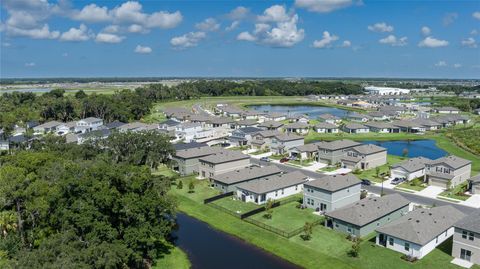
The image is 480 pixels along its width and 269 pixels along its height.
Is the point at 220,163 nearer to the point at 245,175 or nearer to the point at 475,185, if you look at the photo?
the point at 245,175

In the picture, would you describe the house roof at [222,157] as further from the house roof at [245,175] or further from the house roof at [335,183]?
the house roof at [335,183]

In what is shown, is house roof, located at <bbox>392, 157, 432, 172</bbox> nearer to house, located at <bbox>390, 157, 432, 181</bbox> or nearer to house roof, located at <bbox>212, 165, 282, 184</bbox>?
house, located at <bbox>390, 157, 432, 181</bbox>

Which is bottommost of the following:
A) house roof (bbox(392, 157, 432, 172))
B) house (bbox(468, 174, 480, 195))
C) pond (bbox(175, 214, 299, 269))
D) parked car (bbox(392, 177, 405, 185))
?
pond (bbox(175, 214, 299, 269))

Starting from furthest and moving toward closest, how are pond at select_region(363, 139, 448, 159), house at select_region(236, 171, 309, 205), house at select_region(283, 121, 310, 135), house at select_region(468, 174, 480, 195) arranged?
house at select_region(283, 121, 310, 135) < pond at select_region(363, 139, 448, 159) < house at select_region(468, 174, 480, 195) < house at select_region(236, 171, 309, 205)

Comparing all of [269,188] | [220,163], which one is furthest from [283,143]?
[269,188]

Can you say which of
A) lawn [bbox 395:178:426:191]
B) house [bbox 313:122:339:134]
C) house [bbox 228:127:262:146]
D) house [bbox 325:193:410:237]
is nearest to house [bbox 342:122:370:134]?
house [bbox 313:122:339:134]

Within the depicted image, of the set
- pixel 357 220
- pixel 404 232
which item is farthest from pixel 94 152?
pixel 404 232

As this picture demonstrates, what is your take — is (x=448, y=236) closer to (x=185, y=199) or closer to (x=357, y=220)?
(x=357, y=220)
